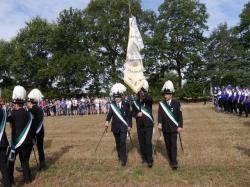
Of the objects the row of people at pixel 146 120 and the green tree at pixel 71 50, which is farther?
the green tree at pixel 71 50

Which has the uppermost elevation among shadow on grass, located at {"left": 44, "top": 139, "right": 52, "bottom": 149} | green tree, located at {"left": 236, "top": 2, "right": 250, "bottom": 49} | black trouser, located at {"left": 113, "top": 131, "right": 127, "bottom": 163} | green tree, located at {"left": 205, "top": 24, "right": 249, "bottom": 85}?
green tree, located at {"left": 236, "top": 2, "right": 250, "bottom": 49}

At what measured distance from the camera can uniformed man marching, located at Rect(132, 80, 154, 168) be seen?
39.9ft

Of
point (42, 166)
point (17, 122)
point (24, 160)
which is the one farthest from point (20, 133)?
point (42, 166)

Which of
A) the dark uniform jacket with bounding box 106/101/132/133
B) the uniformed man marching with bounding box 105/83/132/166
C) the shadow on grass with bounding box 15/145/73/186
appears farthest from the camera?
the dark uniform jacket with bounding box 106/101/132/133

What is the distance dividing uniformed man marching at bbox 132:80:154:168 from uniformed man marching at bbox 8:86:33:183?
10.2 feet

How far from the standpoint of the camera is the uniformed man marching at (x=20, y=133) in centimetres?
1045

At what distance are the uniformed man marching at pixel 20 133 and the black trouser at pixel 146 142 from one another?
10.1ft

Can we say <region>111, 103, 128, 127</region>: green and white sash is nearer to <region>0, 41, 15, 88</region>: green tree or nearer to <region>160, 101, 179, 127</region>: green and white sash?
<region>160, 101, 179, 127</region>: green and white sash

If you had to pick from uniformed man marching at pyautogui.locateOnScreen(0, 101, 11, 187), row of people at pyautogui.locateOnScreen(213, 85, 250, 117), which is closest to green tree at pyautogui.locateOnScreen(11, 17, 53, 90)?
row of people at pyautogui.locateOnScreen(213, 85, 250, 117)

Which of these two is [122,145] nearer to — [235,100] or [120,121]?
[120,121]

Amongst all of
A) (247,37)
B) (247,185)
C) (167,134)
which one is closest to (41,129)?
(167,134)

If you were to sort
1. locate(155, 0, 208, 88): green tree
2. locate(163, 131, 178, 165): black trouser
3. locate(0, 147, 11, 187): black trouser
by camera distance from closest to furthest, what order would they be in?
locate(0, 147, 11, 187): black trouser, locate(163, 131, 178, 165): black trouser, locate(155, 0, 208, 88): green tree

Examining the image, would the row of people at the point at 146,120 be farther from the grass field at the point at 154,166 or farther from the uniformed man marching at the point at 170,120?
the grass field at the point at 154,166

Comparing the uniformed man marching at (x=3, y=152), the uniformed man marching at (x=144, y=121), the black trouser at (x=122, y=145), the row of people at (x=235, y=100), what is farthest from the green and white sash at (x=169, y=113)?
the row of people at (x=235, y=100)
